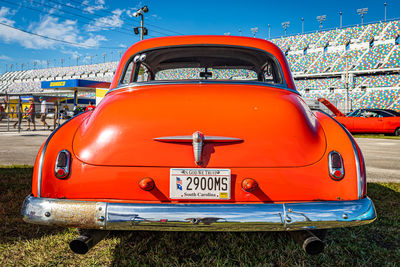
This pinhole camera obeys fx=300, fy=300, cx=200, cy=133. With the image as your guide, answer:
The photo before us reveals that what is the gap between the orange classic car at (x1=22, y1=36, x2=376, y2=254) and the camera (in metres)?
1.71

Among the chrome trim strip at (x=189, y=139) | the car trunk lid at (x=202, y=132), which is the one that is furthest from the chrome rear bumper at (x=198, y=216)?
the chrome trim strip at (x=189, y=139)

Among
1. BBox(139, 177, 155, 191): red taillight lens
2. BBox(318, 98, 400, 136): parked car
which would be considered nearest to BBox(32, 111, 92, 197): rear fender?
BBox(139, 177, 155, 191): red taillight lens

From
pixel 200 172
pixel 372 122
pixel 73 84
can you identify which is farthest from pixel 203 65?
pixel 73 84

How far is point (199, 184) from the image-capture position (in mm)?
1814

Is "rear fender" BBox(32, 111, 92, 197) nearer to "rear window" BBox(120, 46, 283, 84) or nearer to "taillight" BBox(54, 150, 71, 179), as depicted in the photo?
"taillight" BBox(54, 150, 71, 179)

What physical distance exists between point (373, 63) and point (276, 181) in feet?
136

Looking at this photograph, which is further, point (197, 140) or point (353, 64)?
point (353, 64)

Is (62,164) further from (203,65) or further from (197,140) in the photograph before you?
(203,65)

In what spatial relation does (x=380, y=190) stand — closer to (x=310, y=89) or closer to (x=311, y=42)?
(x=310, y=89)

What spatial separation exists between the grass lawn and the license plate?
0.63 metres

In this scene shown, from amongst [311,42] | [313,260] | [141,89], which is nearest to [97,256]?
[141,89]

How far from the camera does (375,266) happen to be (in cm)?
213

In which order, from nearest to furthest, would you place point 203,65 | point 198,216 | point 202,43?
point 198,216 < point 202,43 < point 203,65

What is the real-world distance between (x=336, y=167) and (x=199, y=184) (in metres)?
0.87
